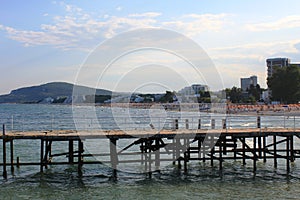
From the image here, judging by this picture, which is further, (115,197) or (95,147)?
(95,147)

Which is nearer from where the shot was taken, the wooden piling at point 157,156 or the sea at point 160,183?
the sea at point 160,183

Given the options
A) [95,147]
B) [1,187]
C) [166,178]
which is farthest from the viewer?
[95,147]

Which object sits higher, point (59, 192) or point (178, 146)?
point (178, 146)

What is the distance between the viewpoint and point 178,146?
2917cm

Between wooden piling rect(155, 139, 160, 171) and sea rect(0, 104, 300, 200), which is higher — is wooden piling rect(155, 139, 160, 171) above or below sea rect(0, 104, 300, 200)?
above

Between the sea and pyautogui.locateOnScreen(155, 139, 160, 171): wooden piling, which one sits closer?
the sea

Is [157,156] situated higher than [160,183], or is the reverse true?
[157,156]

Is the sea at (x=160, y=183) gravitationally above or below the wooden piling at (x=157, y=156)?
below

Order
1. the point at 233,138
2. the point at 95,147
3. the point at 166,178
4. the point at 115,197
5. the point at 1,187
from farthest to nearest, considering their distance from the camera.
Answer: the point at 95,147 < the point at 233,138 < the point at 166,178 < the point at 1,187 < the point at 115,197

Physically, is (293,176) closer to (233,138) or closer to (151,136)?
(233,138)

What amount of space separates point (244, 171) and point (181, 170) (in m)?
4.24

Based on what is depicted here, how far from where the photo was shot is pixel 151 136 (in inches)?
1102

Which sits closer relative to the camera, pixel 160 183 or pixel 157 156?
pixel 160 183

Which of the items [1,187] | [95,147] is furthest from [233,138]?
[95,147]
